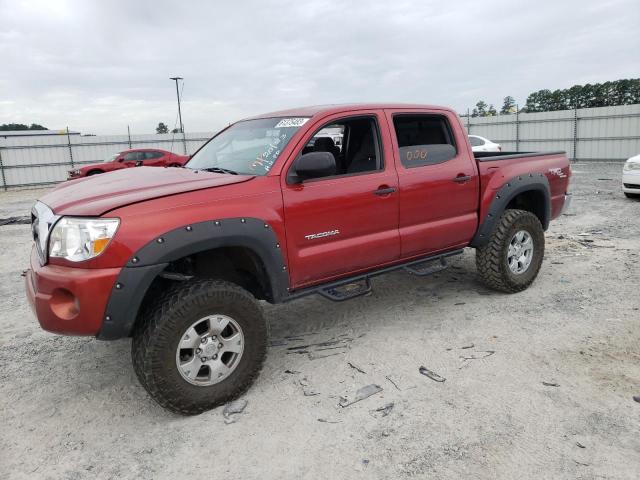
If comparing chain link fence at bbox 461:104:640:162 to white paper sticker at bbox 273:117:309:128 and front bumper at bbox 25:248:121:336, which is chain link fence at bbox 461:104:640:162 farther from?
front bumper at bbox 25:248:121:336

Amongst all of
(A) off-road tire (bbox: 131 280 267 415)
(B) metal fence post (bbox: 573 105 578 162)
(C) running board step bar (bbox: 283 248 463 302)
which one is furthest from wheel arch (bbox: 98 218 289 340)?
(B) metal fence post (bbox: 573 105 578 162)

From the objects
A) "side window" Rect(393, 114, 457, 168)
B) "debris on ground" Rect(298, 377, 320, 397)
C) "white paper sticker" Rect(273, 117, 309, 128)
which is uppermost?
"white paper sticker" Rect(273, 117, 309, 128)

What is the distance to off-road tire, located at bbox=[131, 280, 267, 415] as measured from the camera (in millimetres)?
2836

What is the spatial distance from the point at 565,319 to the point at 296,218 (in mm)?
2614

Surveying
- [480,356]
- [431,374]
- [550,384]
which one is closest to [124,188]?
[431,374]

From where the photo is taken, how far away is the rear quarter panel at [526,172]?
4.57 m

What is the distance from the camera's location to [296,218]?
10.9 ft

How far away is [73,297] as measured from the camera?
272 centimetres

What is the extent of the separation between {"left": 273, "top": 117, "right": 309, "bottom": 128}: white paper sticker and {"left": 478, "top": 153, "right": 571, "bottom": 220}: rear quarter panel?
1.84 meters

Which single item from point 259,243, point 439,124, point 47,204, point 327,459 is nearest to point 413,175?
point 439,124

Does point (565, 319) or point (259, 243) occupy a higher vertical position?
point (259, 243)

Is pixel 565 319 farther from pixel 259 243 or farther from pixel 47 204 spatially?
pixel 47 204

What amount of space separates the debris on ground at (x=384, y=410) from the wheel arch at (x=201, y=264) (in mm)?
965

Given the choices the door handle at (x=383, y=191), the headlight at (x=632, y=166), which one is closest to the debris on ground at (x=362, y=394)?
the door handle at (x=383, y=191)
